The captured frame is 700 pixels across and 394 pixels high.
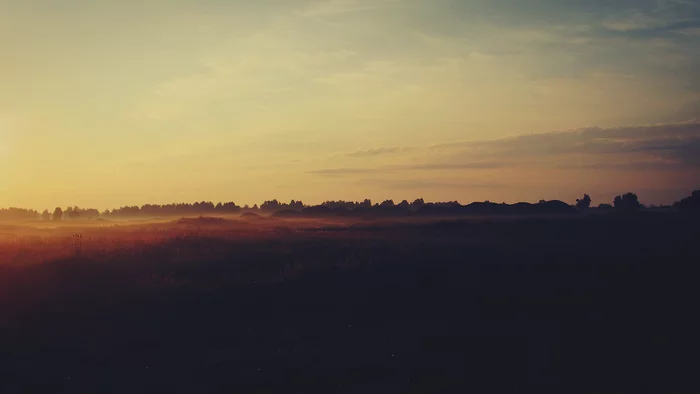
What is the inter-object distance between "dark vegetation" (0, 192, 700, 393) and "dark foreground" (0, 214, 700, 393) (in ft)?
0.22

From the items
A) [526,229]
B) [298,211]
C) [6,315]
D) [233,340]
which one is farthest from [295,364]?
[298,211]

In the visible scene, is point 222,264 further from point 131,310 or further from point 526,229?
point 526,229

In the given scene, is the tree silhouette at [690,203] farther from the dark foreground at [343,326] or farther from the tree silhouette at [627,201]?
the dark foreground at [343,326]

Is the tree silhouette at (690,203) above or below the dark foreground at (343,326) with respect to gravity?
above

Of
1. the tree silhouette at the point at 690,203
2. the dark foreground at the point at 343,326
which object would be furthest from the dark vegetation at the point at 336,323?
the tree silhouette at the point at 690,203

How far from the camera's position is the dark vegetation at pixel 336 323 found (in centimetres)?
1431

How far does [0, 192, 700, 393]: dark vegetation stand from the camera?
1431 centimetres

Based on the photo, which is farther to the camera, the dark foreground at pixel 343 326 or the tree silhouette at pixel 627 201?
the tree silhouette at pixel 627 201

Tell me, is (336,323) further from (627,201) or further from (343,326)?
(627,201)

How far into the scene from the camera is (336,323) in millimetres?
18766

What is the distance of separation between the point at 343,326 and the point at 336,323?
14.6 inches

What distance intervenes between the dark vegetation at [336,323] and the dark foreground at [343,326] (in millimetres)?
66

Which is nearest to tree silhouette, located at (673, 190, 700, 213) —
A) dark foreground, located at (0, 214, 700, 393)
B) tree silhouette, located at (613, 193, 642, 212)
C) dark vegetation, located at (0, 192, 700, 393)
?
tree silhouette, located at (613, 193, 642, 212)

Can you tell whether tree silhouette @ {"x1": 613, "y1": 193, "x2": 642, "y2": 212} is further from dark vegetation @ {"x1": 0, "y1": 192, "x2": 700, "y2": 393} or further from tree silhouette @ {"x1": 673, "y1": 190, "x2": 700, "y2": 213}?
dark vegetation @ {"x1": 0, "y1": 192, "x2": 700, "y2": 393}
